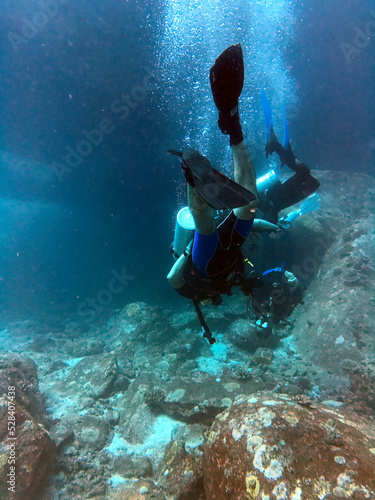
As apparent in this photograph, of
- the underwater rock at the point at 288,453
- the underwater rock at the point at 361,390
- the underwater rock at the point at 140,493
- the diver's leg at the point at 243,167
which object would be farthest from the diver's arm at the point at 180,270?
the underwater rock at the point at 361,390

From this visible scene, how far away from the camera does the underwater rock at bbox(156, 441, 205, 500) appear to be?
132 inches

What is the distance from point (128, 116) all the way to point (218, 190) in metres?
13.3

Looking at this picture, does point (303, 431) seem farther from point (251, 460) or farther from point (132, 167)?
point (132, 167)

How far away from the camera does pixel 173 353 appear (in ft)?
30.8

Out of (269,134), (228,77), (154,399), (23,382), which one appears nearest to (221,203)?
(228,77)

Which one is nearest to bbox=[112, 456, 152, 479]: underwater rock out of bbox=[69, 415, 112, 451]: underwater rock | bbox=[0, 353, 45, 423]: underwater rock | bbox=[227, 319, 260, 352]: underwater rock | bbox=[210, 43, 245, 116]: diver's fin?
bbox=[69, 415, 112, 451]: underwater rock

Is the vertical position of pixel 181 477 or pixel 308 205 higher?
pixel 308 205

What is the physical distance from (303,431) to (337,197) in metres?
11.8

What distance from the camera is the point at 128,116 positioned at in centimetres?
1312

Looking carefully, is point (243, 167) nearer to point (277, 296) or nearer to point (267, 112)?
point (277, 296)

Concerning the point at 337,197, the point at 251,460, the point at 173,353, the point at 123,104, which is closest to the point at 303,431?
the point at 251,460

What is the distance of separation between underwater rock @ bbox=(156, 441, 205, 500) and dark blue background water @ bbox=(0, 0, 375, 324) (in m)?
12.8

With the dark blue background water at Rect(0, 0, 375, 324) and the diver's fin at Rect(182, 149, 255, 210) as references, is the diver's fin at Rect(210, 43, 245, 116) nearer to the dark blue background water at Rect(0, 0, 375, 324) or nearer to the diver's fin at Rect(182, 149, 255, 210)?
the diver's fin at Rect(182, 149, 255, 210)

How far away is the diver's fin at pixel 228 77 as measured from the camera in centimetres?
247
